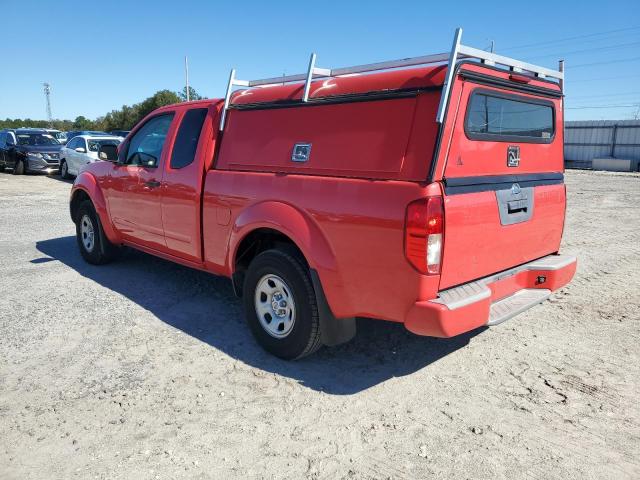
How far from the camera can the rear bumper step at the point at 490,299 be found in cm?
303

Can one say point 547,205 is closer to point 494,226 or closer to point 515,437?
point 494,226

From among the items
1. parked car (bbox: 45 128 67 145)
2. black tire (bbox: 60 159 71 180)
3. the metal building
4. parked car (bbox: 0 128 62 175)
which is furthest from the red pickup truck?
the metal building

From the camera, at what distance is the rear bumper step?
3.03 meters

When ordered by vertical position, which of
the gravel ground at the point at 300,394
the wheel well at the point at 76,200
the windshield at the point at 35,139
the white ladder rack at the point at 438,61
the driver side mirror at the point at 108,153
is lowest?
the gravel ground at the point at 300,394

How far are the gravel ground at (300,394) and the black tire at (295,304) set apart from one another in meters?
0.15

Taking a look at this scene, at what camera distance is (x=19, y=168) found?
Result: 1973 cm

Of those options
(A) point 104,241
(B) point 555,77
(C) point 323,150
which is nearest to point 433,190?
(C) point 323,150

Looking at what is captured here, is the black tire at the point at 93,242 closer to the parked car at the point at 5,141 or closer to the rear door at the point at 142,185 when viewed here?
the rear door at the point at 142,185

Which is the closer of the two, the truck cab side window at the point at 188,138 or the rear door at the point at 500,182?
the rear door at the point at 500,182

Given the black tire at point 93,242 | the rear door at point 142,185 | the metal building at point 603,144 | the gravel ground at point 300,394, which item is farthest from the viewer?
the metal building at point 603,144

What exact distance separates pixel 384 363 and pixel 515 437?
46.5 inches

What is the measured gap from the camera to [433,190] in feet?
9.77

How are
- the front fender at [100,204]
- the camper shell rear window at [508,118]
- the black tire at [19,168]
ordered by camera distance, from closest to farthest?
the camper shell rear window at [508,118] < the front fender at [100,204] < the black tire at [19,168]

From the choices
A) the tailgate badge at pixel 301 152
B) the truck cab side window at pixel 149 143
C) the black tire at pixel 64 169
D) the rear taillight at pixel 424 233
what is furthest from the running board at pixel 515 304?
the black tire at pixel 64 169
